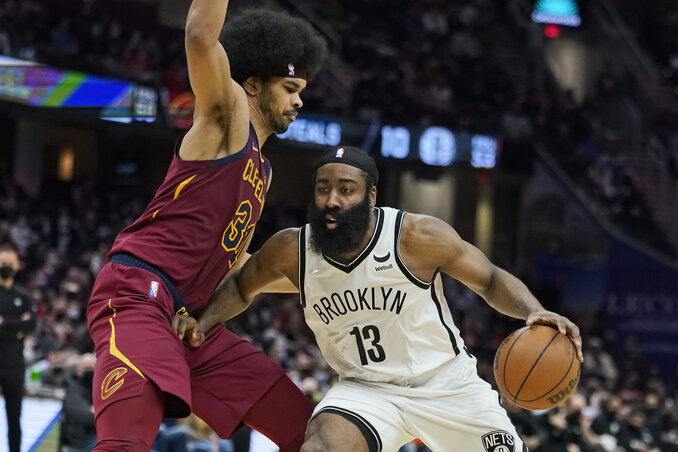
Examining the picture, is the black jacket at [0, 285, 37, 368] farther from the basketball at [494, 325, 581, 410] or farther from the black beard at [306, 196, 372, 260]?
the basketball at [494, 325, 581, 410]

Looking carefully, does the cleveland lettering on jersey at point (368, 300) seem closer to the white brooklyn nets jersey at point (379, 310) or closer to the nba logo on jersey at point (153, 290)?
the white brooklyn nets jersey at point (379, 310)

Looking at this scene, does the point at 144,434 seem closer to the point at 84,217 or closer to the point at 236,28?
the point at 236,28

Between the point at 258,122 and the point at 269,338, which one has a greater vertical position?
the point at 258,122

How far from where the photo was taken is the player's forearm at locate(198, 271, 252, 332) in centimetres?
438

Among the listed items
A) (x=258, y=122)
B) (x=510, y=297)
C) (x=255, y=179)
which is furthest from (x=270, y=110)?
(x=510, y=297)

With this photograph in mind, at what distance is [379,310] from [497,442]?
761 millimetres

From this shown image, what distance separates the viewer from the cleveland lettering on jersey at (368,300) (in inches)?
177

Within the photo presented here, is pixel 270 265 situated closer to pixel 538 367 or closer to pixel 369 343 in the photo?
pixel 369 343

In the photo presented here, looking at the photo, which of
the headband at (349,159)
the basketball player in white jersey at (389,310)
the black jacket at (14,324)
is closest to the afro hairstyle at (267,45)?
the headband at (349,159)

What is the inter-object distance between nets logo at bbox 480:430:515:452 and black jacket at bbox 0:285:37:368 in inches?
195

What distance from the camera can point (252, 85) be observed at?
168 inches

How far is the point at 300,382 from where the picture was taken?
426 inches

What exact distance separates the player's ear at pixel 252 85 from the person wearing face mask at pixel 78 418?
410 cm

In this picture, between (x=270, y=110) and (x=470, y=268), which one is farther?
(x=470, y=268)
